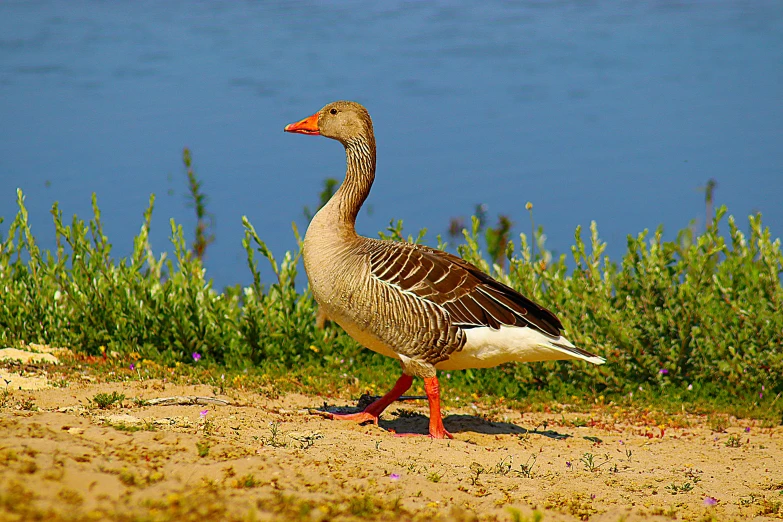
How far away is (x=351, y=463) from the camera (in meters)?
4.95

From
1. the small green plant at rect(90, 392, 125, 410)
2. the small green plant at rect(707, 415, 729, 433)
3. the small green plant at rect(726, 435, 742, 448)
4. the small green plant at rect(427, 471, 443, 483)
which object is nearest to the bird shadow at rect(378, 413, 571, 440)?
the small green plant at rect(726, 435, 742, 448)

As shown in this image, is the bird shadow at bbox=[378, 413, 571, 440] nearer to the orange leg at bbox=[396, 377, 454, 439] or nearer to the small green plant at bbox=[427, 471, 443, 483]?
the orange leg at bbox=[396, 377, 454, 439]

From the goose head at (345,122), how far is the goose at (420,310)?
678 mm

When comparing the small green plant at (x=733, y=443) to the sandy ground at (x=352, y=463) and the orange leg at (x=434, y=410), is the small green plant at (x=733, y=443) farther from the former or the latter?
the orange leg at (x=434, y=410)

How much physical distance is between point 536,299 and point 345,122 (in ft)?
9.77

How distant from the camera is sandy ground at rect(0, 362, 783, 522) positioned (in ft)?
12.0

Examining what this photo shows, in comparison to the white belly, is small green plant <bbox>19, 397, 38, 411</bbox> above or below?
below

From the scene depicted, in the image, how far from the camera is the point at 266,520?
340cm

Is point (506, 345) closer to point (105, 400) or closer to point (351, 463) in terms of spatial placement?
point (351, 463)

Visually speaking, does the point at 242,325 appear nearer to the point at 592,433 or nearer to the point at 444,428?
the point at 444,428

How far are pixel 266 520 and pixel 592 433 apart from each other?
414 cm

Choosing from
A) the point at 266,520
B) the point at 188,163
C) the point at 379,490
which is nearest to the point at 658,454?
the point at 379,490

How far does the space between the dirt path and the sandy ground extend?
1 cm

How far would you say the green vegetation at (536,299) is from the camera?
787 cm
